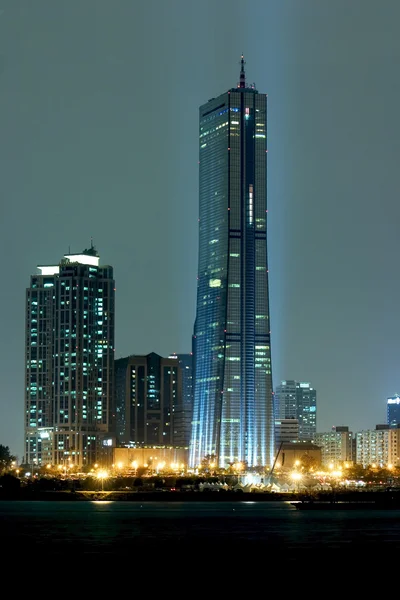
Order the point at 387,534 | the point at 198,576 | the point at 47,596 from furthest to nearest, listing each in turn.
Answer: the point at 387,534
the point at 198,576
the point at 47,596

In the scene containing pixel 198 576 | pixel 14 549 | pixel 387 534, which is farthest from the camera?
pixel 387 534

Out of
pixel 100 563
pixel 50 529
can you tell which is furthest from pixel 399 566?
pixel 50 529

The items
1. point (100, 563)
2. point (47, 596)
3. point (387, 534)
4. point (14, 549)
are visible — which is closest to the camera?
point (47, 596)

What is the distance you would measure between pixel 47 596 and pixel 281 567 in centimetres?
2820

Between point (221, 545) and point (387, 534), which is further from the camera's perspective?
point (387, 534)

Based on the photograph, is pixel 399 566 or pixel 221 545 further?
pixel 221 545

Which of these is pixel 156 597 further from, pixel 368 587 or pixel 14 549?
pixel 14 549

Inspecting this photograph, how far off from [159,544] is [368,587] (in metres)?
44.3

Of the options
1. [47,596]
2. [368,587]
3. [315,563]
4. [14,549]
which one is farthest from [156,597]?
[14,549]

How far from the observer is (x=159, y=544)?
144500 millimetres

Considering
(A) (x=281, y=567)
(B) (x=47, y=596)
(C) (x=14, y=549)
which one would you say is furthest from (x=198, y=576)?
(C) (x=14, y=549)

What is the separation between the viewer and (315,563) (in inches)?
4791

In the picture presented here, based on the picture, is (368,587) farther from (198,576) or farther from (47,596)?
(47,596)

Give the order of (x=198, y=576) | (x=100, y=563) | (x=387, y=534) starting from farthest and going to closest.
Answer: (x=387, y=534) → (x=100, y=563) → (x=198, y=576)
